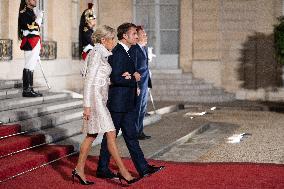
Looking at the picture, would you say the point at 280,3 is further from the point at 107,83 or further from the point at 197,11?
the point at 107,83

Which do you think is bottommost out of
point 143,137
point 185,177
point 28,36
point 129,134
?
point 185,177

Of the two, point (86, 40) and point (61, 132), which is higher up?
point (86, 40)

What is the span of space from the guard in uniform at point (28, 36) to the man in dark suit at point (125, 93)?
3.53 metres

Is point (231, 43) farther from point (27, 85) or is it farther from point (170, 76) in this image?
point (27, 85)

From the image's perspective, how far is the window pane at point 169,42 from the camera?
1744cm

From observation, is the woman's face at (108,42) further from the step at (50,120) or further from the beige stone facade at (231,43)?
the beige stone facade at (231,43)

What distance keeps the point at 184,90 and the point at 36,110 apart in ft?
27.6

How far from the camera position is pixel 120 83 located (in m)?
5.93

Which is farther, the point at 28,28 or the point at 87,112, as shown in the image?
the point at 28,28

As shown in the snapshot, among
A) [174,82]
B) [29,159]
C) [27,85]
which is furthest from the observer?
[174,82]

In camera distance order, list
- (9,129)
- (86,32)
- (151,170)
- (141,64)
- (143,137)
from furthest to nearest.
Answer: (86,32) < (143,137) < (141,64) < (9,129) < (151,170)

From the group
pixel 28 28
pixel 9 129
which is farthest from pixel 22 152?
pixel 28 28

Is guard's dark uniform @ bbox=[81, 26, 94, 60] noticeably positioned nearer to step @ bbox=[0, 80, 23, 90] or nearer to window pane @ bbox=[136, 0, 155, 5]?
step @ bbox=[0, 80, 23, 90]

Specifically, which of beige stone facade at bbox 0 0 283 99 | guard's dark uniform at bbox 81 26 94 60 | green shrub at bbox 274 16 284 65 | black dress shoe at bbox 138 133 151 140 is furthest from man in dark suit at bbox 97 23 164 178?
beige stone facade at bbox 0 0 283 99
